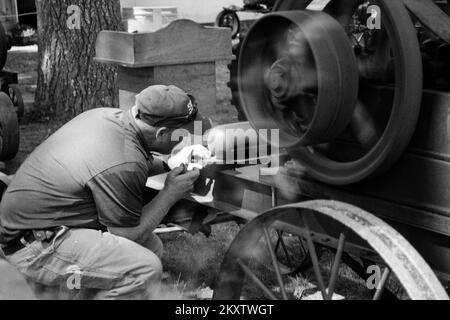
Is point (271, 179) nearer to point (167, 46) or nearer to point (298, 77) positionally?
point (298, 77)

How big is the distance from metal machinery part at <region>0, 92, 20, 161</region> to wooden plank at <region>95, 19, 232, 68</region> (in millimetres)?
1399

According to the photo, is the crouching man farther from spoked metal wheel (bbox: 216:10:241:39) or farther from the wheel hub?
spoked metal wheel (bbox: 216:10:241:39)

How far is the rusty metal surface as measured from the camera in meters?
2.24

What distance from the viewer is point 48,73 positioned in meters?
6.94

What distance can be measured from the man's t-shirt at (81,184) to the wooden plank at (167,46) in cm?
146

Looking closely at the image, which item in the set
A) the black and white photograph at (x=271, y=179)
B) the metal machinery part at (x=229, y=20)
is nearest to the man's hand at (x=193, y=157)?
the black and white photograph at (x=271, y=179)

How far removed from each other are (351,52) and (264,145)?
2.90ft

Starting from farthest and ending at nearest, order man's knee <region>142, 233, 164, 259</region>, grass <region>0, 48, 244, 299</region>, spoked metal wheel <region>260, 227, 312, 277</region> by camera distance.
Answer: spoked metal wheel <region>260, 227, 312, 277</region> < grass <region>0, 48, 244, 299</region> < man's knee <region>142, 233, 164, 259</region>

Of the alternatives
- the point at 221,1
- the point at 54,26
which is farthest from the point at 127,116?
the point at 221,1

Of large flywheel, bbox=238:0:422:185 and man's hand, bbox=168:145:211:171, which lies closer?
large flywheel, bbox=238:0:422:185

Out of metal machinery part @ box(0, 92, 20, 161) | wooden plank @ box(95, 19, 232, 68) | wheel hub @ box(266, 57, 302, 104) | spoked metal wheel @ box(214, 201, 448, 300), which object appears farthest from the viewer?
metal machinery part @ box(0, 92, 20, 161)

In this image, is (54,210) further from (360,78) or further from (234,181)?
(360,78)

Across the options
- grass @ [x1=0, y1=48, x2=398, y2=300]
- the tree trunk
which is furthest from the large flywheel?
the tree trunk

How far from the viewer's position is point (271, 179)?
8.76ft
